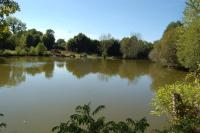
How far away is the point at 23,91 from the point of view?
809 inches

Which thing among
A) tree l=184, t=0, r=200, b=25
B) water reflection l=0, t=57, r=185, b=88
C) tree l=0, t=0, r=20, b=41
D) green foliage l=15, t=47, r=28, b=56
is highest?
tree l=184, t=0, r=200, b=25

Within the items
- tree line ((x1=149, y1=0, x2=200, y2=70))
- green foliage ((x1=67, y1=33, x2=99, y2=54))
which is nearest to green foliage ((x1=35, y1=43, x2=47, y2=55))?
green foliage ((x1=67, y1=33, x2=99, y2=54))

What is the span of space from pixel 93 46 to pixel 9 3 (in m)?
84.9

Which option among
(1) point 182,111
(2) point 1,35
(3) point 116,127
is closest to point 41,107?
(1) point 182,111

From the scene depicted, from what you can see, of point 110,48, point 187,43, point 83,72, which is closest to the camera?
point 187,43

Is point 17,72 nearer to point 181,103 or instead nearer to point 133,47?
point 181,103

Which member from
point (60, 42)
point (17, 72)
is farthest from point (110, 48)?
point (17, 72)

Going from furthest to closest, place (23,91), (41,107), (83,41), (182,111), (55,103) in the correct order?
1. (83,41)
2. (23,91)
3. (55,103)
4. (41,107)
5. (182,111)

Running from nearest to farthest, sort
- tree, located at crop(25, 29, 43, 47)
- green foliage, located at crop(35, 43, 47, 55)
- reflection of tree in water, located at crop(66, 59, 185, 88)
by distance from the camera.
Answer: reflection of tree in water, located at crop(66, 59, 185, 88) → green foliage, located at crop(35, 43, 47, 55) → tree, located at crop(25, 29, 43, 47)

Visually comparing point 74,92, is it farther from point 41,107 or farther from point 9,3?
point 9,3

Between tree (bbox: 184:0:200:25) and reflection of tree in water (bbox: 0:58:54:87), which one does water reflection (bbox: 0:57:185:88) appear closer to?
reflection of tree in water (bbox: 0:58:54:87)

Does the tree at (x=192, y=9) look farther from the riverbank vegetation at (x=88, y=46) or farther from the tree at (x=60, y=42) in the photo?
the tree at (x=60, y=42)

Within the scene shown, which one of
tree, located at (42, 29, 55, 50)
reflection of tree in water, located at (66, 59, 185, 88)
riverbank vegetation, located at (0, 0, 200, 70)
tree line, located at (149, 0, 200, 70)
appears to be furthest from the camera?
tree, located at (42, 29, 55, 50)

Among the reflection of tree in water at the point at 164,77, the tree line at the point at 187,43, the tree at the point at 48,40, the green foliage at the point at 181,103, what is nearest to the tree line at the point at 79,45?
the tree at the point at 48,40
